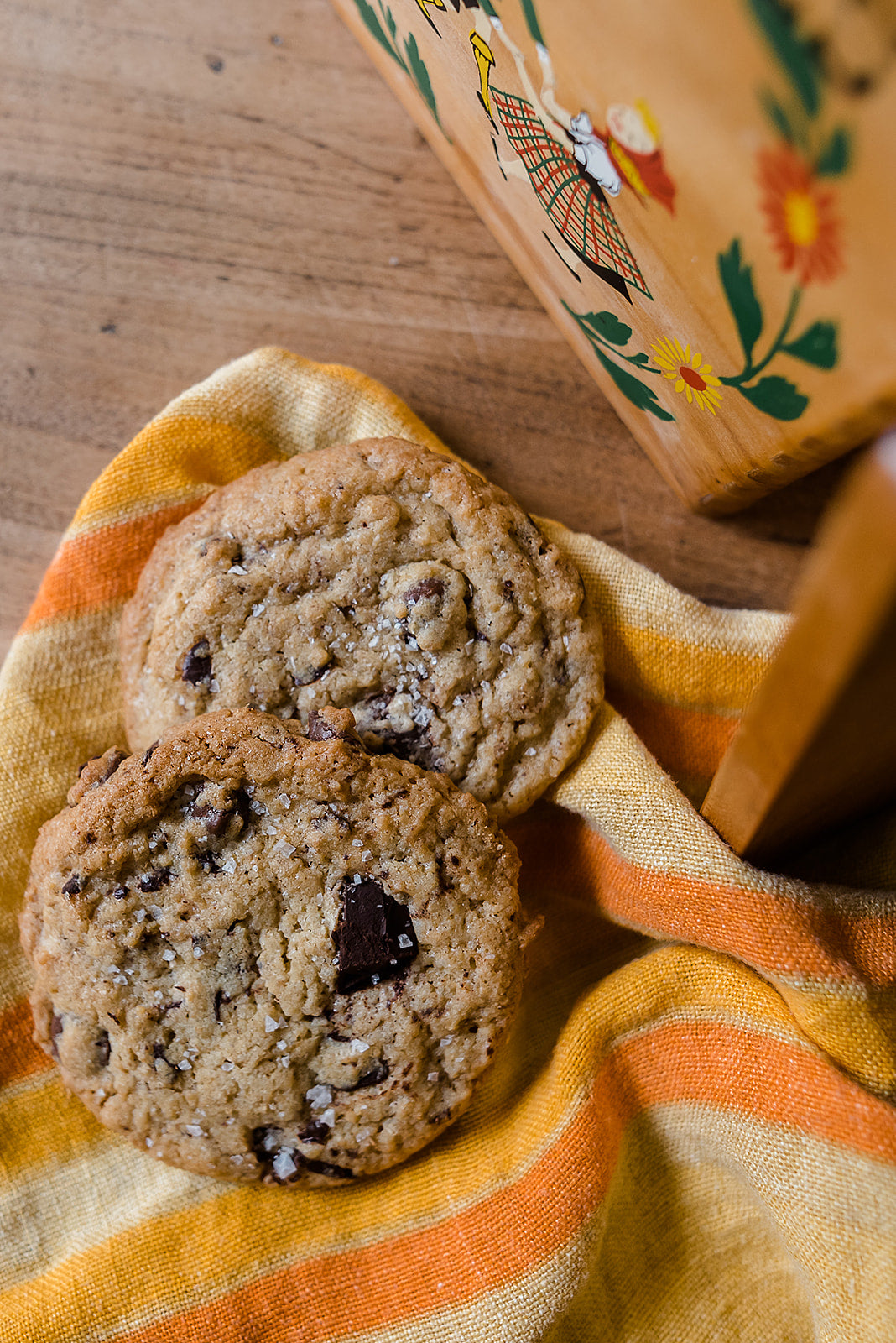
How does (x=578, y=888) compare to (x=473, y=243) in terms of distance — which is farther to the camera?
(x=473, y=243)

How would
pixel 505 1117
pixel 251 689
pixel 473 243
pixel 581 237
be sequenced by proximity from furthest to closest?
pixel 473 243, pixel 505 1117, pixel 251 689, pixel 581 237

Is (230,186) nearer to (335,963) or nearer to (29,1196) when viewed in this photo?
(335,963)

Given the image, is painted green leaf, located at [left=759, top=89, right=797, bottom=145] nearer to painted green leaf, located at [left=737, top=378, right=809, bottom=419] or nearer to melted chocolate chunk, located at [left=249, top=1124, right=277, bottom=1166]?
painted green leaf, located at [left=737, top=378, right=809, bottom=419]

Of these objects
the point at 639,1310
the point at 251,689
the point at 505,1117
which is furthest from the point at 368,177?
the point at 639,1310

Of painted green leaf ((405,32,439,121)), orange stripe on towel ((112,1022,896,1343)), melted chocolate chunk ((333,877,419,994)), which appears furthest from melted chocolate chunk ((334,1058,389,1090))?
painted green leaf ((405,32,439,121))

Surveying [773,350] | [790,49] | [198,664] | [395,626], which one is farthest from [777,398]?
[198,664]

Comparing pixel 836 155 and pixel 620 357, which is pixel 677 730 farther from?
pixel 836 155
